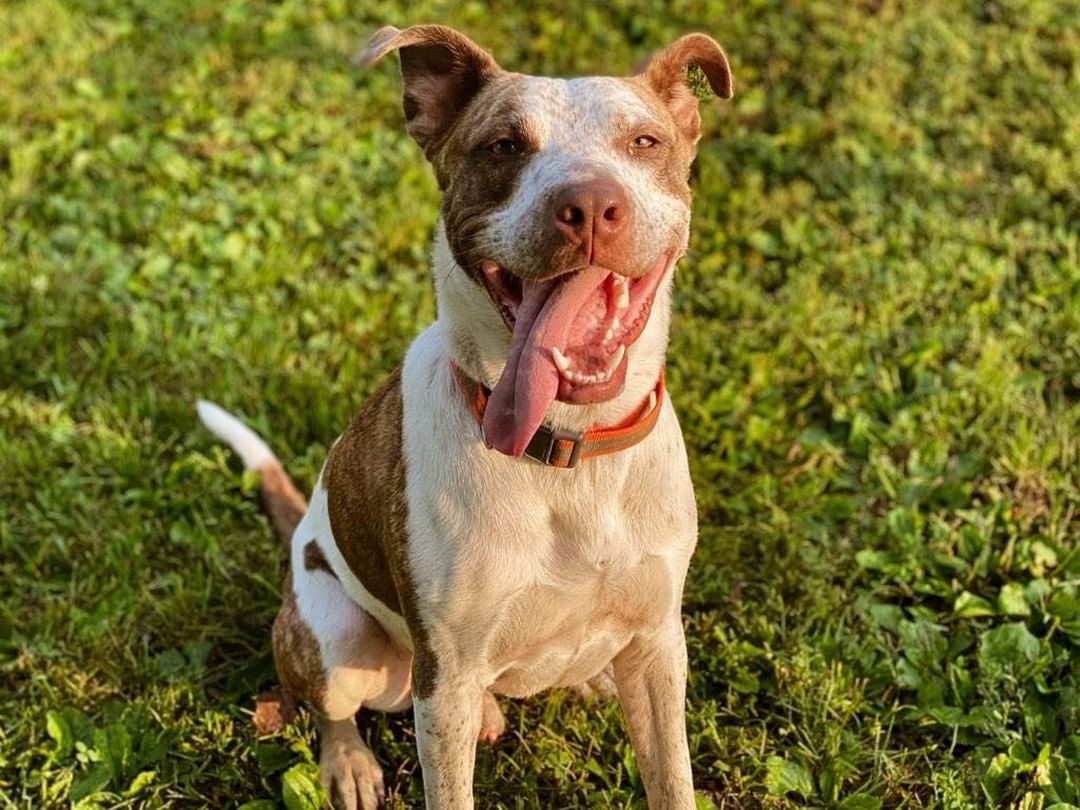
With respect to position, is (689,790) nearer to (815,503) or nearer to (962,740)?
(962,740)

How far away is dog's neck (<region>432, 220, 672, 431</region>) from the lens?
2.81 meters

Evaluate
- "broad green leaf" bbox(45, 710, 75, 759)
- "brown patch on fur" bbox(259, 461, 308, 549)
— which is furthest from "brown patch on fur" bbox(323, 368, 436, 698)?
"broad green leaf" bbox(45, 710, 75, 759)

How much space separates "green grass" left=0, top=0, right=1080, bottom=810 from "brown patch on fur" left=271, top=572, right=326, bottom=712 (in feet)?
0.71

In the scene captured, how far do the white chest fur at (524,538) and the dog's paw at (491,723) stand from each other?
0.71 metres

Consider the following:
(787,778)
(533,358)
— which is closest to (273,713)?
(787,778)

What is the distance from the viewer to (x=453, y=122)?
10.2ft

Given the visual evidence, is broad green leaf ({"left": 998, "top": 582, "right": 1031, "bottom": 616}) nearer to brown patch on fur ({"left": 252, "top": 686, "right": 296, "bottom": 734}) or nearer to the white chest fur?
the white chest fur

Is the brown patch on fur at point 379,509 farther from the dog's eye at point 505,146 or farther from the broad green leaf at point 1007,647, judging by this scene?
the broad green leaf at point 1007,647

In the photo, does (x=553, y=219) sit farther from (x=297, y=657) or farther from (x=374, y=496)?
(x=297, y=657)

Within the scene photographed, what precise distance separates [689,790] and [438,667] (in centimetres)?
80

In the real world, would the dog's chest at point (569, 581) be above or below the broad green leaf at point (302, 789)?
above

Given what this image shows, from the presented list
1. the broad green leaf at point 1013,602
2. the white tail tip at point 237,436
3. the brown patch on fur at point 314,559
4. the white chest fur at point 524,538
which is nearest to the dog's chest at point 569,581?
the white chest fur at point 524,538

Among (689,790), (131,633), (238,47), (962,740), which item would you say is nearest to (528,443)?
(689,790)

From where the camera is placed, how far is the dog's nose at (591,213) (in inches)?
98.6
